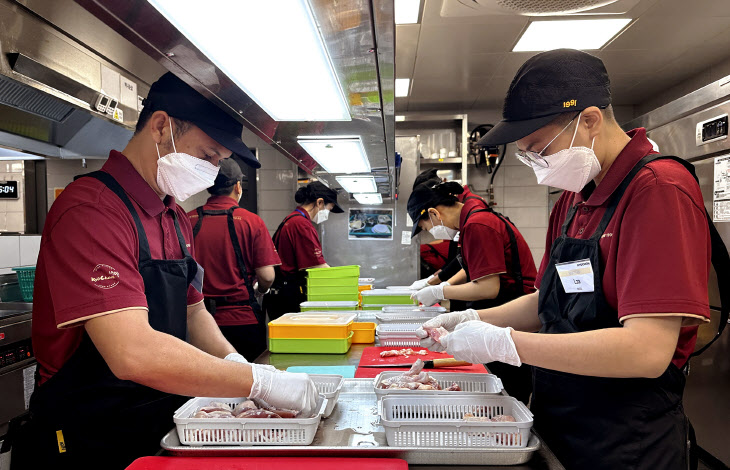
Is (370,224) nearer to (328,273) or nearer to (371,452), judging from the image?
(328,273)

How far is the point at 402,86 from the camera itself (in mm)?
5684

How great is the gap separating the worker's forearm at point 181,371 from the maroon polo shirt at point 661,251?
42.0 inches

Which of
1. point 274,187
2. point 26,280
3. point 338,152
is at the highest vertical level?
point 274,187

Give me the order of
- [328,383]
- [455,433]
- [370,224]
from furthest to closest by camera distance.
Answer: [370,224]
[328,383]
[455,433]

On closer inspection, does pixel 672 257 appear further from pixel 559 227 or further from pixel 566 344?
pixel 559 227

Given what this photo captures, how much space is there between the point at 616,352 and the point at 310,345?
166cm

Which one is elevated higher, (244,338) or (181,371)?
(181,371)

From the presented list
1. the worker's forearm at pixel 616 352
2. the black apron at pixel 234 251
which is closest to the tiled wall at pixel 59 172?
the black apron at pixel 234 251

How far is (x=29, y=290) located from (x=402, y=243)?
4.29 meters

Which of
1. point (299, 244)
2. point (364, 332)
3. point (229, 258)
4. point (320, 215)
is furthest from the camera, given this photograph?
point (320, 215)

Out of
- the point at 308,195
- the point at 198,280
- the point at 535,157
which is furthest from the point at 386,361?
the point at 308,195

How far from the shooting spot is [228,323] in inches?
134

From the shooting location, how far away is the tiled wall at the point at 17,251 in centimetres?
365

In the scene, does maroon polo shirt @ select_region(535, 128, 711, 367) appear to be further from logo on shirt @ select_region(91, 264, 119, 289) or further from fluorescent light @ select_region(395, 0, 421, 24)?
fluorescent light @ select_region(395, 0, 421, 24)
